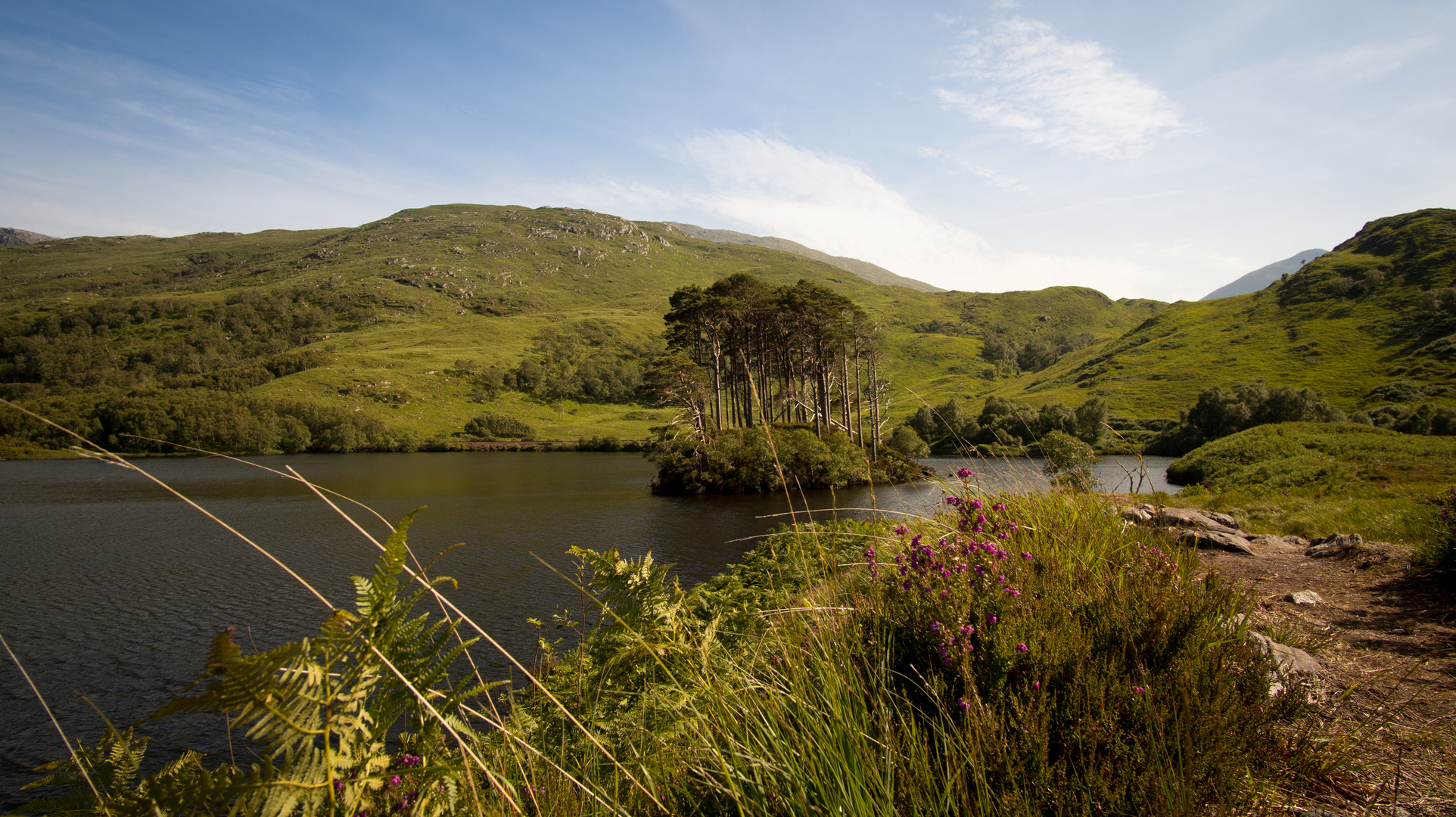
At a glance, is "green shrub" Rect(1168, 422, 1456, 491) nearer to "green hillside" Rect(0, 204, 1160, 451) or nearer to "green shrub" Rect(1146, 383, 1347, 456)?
"green shrub" Rect(1146, 383, 1347, 456)

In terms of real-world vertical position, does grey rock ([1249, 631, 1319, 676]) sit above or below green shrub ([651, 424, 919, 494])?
above

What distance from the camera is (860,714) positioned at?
2455 millimetres

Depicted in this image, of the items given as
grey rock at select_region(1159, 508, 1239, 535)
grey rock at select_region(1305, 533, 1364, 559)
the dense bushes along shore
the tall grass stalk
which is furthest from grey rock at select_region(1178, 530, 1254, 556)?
the dense bushes along shore

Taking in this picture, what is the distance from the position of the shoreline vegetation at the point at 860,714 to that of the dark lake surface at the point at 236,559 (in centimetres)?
61

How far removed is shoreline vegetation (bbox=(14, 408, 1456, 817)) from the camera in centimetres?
150


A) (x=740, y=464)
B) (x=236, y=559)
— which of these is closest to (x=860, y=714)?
(x=236, y=559)

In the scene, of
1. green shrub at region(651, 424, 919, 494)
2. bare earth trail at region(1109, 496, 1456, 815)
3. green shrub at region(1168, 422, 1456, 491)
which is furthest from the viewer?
green shrub at region(651, 424, 919, 494)

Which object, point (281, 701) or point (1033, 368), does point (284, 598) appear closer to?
point (281, 701)

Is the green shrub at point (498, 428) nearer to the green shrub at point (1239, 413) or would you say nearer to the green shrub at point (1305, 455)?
the green shrub at point (1239, 413)

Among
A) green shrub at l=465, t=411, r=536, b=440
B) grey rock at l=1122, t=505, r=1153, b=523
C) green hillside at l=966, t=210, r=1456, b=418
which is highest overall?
green hillside at l=966, t=210, r=1456, b=418

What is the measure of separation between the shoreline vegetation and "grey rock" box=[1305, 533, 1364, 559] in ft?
19.7

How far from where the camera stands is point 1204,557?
799 cm

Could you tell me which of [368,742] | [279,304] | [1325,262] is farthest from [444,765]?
[279,304]

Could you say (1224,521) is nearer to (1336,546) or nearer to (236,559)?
(1336,546)
